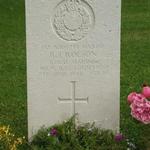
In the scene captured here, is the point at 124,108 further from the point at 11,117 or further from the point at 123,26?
the point at 123,26

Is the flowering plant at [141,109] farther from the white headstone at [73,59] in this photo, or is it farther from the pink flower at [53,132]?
the pink flower at [53,132]

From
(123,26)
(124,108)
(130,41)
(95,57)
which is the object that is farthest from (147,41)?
(95,57)

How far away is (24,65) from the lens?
34.2 feet

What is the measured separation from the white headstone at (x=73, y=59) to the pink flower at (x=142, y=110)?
0.37 m

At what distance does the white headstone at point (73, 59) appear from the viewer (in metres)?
6.01

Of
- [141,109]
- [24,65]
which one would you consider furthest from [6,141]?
[24,65]

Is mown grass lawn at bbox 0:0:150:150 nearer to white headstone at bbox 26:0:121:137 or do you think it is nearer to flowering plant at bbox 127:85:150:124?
flowering plant at bbox 127:85:150:124

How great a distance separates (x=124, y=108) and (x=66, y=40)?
2074 mm

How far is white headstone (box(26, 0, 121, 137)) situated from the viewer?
6008 millimetres

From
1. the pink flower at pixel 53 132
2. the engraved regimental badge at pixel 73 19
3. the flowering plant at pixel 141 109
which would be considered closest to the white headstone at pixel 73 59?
the engraved regimental badge at pixel 73 19

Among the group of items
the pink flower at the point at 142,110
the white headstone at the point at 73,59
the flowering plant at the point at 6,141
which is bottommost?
the flowering plant at the point at 6,141

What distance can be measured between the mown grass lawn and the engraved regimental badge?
109cm

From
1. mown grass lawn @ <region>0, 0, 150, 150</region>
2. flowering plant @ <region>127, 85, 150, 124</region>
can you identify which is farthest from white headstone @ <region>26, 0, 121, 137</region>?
mown grass lawn @ <region>0, 0, 150, 150</region>

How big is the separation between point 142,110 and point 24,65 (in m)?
4.85
